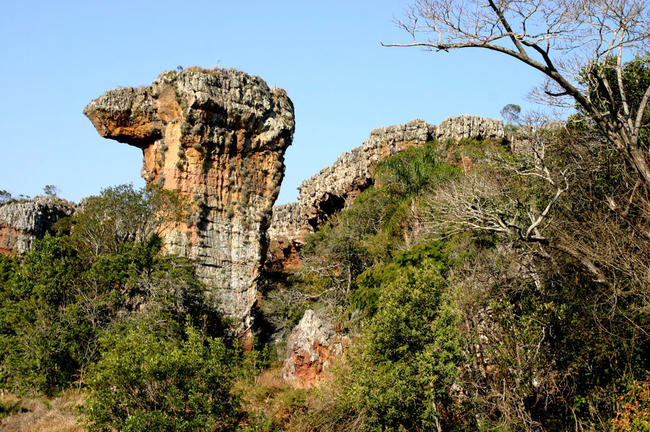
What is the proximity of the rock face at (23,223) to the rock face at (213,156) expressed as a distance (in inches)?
246

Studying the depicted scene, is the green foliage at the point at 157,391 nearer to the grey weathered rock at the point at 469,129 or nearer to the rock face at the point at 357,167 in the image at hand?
the rock face at the point at 357,167

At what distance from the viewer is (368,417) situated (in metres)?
12.3

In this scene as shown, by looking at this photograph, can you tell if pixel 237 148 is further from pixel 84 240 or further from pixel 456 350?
pixel 456 350

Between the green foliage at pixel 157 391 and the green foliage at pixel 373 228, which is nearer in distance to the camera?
the green foliage at pixel 157 391

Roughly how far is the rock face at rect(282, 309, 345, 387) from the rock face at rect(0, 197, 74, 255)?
1257 cm

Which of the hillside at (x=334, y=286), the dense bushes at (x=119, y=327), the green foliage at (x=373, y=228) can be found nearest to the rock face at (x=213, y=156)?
the hillside at (x=334, y=286)

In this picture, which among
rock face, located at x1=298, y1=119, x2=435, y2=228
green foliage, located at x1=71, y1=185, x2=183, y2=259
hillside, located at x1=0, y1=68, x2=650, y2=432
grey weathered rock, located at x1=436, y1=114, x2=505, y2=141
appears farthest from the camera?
rock face, located at x1=298, y1=119, x2=435, y2=228

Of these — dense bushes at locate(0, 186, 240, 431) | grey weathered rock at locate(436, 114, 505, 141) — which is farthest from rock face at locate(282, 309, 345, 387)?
grey weathered rock at locate(436, 114, 505, 141)

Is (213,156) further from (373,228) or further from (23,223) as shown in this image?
(23,223)

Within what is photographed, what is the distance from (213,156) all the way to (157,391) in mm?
10813

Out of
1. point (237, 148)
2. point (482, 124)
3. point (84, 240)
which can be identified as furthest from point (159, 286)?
point (482, 124)

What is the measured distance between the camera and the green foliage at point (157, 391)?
39.8 feet

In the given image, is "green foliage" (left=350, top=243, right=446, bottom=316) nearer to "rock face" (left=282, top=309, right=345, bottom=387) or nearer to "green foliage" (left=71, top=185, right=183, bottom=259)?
"rock face" (left=282, top=309, right=345, bottom=387)

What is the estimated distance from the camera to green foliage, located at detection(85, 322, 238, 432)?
12.1m
